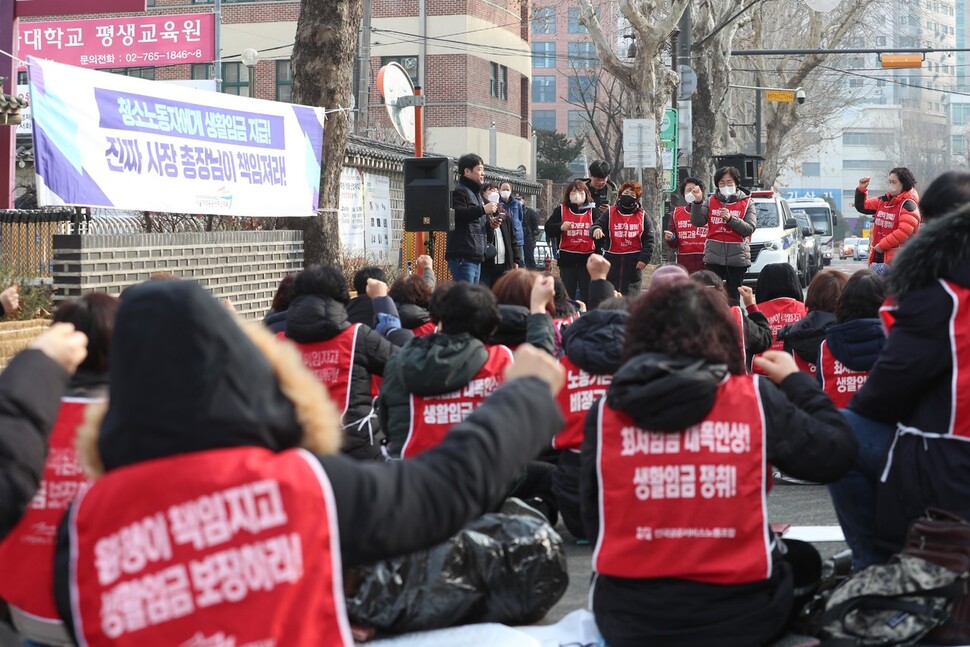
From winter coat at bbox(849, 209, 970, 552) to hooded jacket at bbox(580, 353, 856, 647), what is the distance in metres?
0.30

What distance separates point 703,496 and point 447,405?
7.25 feet

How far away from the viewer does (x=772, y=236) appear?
2572 centimetres

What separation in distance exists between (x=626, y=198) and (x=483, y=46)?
126 feet

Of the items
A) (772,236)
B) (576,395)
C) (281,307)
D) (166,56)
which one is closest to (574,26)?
(772,236)

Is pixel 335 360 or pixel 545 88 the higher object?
pixel 545 88

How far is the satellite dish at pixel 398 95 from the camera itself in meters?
13.6

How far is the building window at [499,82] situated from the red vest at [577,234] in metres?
39.2

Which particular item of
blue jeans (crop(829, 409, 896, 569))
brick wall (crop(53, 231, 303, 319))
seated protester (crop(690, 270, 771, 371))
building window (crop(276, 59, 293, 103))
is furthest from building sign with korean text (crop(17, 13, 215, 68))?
building window (crop(276, 59, 293, 103))

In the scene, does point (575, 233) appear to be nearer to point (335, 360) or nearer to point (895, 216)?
point (895, 216)

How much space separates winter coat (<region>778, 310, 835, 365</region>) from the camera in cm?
816

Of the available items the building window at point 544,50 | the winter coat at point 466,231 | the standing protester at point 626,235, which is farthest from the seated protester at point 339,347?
the building window at point 544,50

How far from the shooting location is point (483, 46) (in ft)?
170

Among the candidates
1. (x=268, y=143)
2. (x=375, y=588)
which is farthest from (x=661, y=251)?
(x=375, y=588)

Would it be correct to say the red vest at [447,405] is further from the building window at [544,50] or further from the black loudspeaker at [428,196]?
the building window at [544,50]
